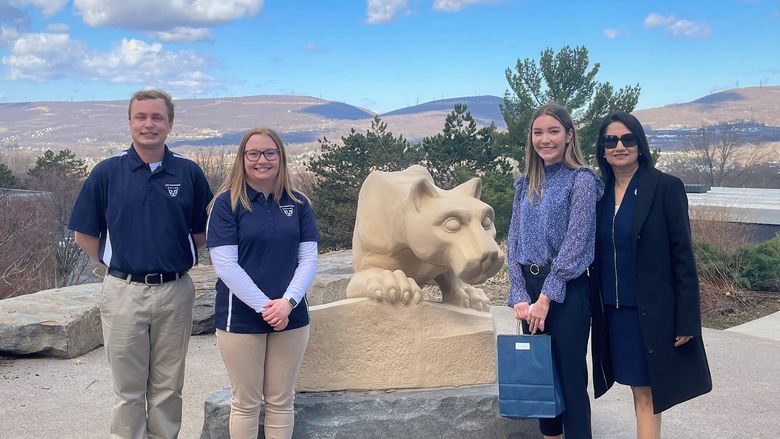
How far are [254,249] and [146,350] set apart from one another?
2.50ft

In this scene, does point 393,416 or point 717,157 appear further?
point 717,157

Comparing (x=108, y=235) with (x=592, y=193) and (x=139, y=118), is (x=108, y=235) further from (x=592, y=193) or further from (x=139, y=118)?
(x=592, y=193)

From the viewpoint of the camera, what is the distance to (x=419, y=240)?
3580 mm

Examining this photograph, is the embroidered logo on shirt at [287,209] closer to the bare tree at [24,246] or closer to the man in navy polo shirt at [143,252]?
the man in navy polo shirt at [143,252]

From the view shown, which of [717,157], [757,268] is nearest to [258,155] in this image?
[757,268]

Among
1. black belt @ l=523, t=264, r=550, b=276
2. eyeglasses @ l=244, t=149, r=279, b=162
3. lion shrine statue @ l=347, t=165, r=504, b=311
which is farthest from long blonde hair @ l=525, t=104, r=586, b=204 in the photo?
eyeglasses @ l=244, t=149, r=279, b=162

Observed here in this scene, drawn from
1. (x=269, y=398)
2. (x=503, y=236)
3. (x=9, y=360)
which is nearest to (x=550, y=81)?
(x=503, y=236)

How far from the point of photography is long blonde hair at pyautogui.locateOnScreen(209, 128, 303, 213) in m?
2.96

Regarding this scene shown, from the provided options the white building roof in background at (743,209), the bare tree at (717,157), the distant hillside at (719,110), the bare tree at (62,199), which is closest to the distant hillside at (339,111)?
the distant hillside at (719,110)

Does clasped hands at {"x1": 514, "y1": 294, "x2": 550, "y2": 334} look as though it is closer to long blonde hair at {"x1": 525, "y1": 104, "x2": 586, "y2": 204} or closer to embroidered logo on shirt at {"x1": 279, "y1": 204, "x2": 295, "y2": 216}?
long blonde hair at {"x1": 525, "y1": 104, "x2": 586, "y2": 204}

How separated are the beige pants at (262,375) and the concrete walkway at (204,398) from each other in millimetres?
826

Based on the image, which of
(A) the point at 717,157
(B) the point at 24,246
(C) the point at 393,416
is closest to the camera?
(C) the point at 393,416

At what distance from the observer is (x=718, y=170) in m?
37.9

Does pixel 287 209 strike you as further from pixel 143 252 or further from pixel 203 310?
pixel 203 310
